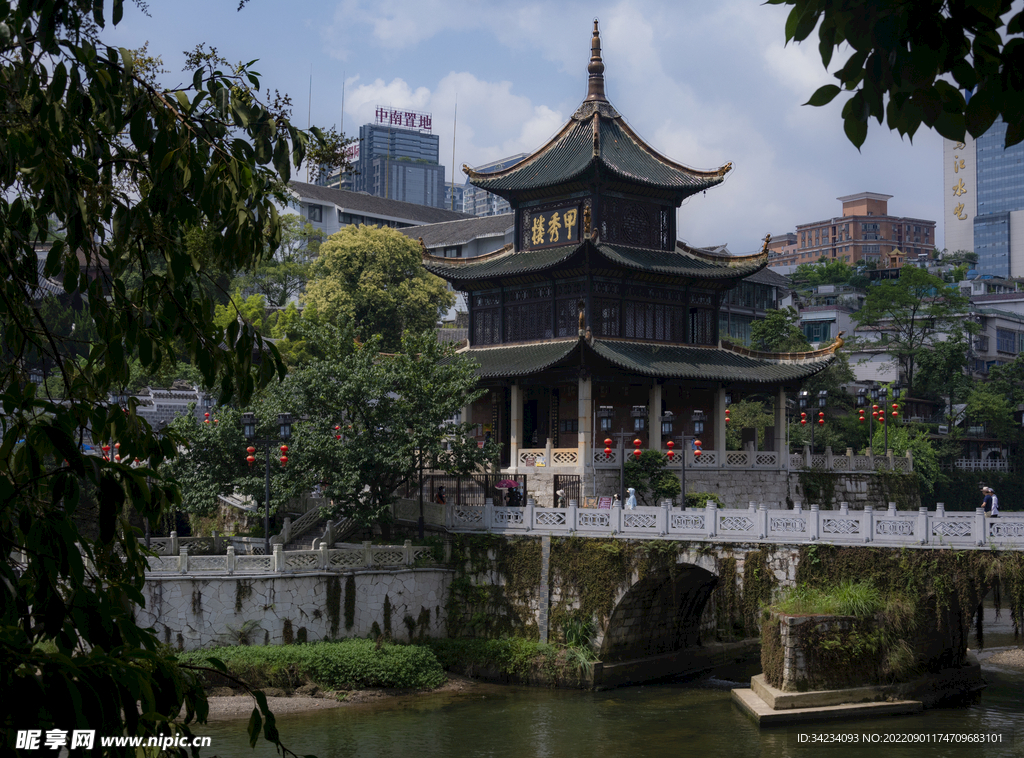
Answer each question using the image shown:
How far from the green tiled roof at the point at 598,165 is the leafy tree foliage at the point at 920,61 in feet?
96.5

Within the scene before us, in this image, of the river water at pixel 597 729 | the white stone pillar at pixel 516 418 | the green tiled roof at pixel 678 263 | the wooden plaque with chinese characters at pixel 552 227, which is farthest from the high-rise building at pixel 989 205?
the river water at pixel 597 729

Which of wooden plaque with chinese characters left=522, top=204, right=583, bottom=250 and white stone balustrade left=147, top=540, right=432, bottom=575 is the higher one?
wooden plaque with chinese characters left=522, top=204, right=583, bottom=250

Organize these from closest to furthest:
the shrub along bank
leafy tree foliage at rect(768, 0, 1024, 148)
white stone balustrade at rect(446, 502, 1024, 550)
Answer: leafy tree foliage at rect(768, 0, 1024, 148), white stone balustrade at rect(446, 502, 1024, 550), the shrub along bank

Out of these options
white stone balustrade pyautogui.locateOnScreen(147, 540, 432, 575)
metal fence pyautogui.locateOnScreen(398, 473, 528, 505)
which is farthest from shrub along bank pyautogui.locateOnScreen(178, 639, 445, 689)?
metal fence pyautogui.locateOnScreen(398, 473, 528, 505)

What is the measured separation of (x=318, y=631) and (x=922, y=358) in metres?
41.5

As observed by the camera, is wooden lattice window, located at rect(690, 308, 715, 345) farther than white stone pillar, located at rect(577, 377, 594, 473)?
Yes

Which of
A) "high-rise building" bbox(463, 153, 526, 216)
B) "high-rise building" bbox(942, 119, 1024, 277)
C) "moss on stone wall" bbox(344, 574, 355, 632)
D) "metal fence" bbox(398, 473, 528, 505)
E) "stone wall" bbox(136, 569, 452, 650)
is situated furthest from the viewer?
"high-rise building" bbox(463, 153, 526, 216)

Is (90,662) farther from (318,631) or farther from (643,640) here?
(643,640)

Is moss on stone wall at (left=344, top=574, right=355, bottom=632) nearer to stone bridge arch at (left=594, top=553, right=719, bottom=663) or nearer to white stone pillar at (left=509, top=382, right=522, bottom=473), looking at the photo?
stone bridge arch at (left=594, top=553, right=719, bottom=663)

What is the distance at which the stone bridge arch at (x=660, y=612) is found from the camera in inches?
1059

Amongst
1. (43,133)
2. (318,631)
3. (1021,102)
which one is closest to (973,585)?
(318,631)

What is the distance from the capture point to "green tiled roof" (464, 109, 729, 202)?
116ft

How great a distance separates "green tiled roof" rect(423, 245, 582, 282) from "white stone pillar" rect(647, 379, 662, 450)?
492 cm

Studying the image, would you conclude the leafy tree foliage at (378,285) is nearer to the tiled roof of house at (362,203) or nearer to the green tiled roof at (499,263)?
the green tiled roof at (499,263)
